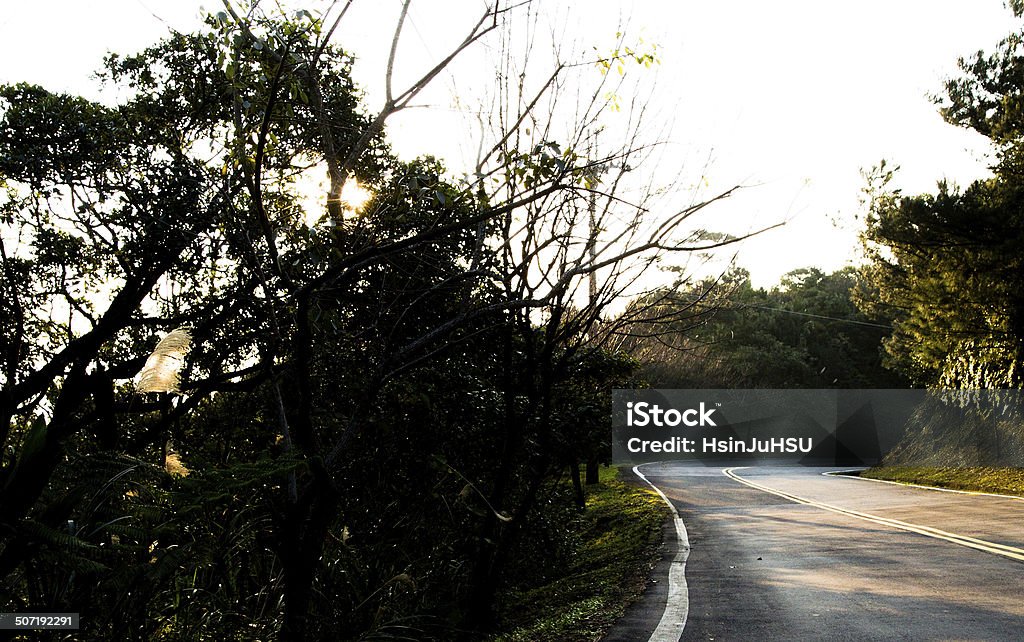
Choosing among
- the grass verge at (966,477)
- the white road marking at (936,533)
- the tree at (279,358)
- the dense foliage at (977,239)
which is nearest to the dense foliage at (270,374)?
the tree at (279,358)

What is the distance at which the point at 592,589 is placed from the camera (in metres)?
10.3

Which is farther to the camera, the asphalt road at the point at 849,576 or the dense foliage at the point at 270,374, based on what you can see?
the asphalt road at the point at 849,576

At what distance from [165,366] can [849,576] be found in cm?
716

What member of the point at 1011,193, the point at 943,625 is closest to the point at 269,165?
the point at 943,625

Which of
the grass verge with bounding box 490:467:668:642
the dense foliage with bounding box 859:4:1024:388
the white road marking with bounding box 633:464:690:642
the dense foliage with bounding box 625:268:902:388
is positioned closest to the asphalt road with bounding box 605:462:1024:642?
the white road marking with bounding box 633:464:690:642

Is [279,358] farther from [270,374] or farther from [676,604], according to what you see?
[676,604]

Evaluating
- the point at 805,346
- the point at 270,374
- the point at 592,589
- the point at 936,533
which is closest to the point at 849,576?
the point at 592,589

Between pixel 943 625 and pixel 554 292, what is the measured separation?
3711 millimetres

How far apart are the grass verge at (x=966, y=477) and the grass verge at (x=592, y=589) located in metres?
7.74

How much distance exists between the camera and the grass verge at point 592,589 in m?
7.73

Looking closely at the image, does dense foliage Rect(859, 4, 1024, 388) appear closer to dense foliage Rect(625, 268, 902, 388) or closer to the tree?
the tree

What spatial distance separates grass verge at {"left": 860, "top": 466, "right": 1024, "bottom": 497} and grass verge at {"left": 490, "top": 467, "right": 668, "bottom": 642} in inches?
305

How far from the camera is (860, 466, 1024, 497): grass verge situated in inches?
843

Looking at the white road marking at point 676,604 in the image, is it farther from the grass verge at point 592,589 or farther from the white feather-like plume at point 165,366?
the white feather-like plume at point 165,366
